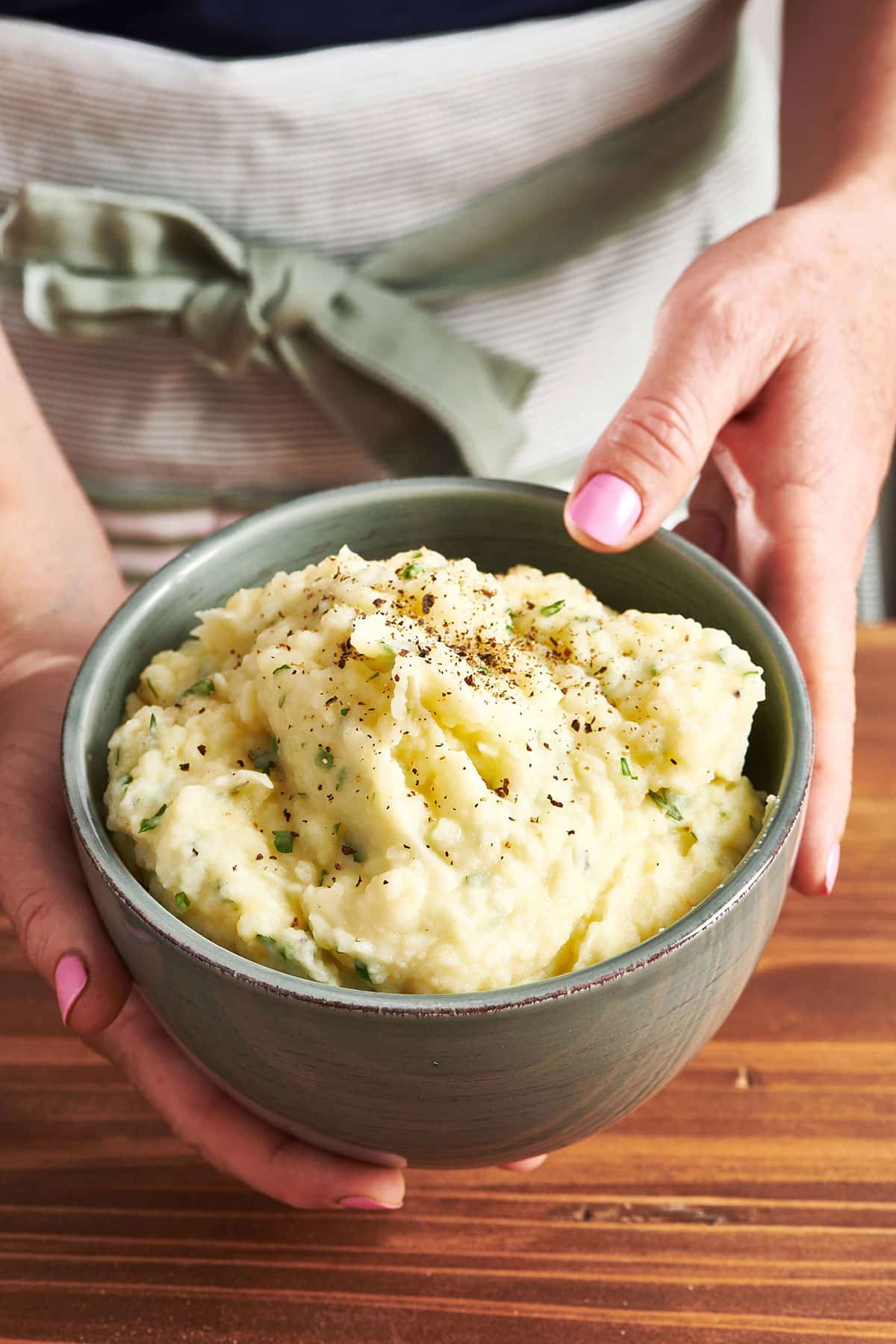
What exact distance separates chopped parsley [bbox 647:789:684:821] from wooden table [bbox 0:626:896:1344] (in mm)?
455

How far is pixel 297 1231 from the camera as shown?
52.6 inches

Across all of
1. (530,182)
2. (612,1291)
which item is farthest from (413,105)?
(612,1291)

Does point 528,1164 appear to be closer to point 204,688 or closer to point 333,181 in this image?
point 204,688

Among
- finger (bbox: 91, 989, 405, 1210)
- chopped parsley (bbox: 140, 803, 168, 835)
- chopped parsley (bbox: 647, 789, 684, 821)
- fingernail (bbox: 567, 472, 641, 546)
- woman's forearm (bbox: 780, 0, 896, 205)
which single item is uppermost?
woman's forearm (bbox: 780, 0, 896, 205)

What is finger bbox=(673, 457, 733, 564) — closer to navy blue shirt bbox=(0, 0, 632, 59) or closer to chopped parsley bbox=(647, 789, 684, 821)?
chopped parsley bbox=(647, 789, 684, 821)

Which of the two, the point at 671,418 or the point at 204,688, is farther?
the point at 671,418

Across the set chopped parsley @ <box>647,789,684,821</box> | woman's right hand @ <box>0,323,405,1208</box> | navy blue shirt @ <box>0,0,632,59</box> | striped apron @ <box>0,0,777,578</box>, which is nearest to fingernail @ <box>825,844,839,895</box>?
chopped parsley @ <box>647,789,684,821</box>

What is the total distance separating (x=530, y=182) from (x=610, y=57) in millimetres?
214

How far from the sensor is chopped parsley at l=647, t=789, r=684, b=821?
1.16 metres

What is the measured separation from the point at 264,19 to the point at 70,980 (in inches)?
55.4

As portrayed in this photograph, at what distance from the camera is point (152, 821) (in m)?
1.13

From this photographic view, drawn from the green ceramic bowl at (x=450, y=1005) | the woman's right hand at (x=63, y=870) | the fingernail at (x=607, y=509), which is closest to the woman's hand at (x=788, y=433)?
the fingernail at (x=607, y=509)

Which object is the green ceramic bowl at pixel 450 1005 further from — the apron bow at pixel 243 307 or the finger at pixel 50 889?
the apron bow at pixel 243 307

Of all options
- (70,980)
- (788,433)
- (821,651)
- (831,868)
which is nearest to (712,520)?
(788,433)
